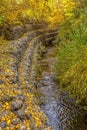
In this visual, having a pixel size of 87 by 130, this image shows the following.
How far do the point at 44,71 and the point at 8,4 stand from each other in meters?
4.59

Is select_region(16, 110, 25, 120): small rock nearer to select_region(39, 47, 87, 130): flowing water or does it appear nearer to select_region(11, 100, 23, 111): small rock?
select_region(11, 100, 23, 111): small rock

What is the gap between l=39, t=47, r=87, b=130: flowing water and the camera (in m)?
Answer: 8.66

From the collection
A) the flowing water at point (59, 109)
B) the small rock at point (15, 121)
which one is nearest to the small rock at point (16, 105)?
the small rock at point (15, 121)

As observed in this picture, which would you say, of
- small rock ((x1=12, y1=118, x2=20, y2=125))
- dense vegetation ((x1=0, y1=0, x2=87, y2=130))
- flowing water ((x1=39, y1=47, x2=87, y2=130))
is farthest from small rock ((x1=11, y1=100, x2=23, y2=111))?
flowing water ((x1=39, y1=47, x2=87, y2=130))

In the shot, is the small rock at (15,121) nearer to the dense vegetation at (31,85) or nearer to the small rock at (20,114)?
the dense vegetation at (31,85)

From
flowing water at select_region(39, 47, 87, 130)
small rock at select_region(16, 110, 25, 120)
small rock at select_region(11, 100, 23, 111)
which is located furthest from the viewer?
flowing water at select_region(39, 47, 87, 130)

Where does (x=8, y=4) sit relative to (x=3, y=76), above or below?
above

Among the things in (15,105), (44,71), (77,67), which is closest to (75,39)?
(77,67)

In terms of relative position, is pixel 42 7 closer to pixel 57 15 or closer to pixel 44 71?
pixel 57 15

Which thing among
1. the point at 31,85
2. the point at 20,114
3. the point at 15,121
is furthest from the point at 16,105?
the point at 31,85

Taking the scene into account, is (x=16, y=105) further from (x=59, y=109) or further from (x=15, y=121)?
(x=59, y=109)

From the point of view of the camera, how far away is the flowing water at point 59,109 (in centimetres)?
866

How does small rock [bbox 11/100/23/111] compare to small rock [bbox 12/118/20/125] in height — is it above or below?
above

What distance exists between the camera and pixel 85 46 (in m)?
8.94
